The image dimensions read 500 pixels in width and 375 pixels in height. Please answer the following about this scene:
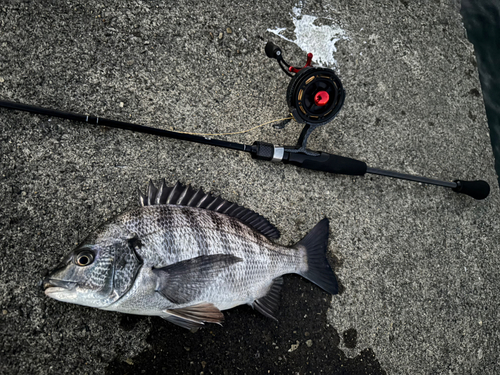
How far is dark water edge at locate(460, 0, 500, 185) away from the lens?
3127 mm

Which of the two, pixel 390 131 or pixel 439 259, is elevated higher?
pixel 390 131

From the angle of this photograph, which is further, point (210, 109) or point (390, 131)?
point (390, 131)

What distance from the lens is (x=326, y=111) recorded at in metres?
1.76

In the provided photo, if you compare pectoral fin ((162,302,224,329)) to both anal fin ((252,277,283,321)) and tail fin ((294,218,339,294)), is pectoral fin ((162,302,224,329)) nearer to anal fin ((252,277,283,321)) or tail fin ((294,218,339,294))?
anal fin ((252,277,283,321))

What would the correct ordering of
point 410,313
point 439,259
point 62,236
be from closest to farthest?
point 62,236 < point 410,313 < point 439,259

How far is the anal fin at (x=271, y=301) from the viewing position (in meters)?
1.70

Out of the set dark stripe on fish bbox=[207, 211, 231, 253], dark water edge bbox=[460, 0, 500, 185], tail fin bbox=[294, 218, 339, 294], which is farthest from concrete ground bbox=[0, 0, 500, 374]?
dark water edge bbox=[460, 0, 500, 185]

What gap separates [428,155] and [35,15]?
2783 mm

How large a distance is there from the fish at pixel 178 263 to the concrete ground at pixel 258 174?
9.0 inches

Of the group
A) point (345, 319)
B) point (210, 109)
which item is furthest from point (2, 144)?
point (345, 319)

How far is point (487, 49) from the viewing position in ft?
10.6

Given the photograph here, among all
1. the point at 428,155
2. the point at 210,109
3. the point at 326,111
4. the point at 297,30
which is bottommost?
the point at 210,109

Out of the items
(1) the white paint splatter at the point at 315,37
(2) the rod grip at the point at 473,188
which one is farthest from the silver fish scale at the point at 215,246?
(2) the rod grip at the point at 473,188

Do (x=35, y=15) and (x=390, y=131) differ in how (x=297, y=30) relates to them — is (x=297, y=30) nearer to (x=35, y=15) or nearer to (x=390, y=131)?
(x=390, y=131)
